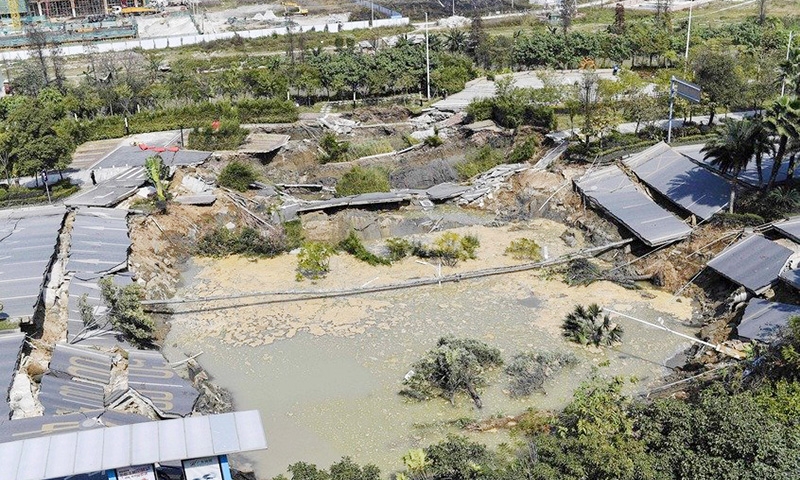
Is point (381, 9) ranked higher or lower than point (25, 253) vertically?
higher

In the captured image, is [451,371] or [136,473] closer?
[136,473]

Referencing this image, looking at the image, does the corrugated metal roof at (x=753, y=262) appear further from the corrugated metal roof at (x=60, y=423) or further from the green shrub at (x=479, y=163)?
the corrugated metal roof at (x=60, y=423)

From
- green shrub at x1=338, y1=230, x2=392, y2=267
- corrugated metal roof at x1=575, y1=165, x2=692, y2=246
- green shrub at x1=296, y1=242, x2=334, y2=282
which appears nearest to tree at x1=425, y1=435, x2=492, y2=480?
green shrub at x1=296, y1=242, x2=334, y2=282

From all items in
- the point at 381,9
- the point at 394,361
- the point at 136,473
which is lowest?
the point at 394,361

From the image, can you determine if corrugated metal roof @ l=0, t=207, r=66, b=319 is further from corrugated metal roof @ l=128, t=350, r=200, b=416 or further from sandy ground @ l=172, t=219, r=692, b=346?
sandy ground @ l=172, t=219, r=692, b=346

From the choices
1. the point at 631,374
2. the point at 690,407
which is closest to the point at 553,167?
the point at 631,374

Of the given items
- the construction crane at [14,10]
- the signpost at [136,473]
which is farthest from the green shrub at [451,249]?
the construction crane at [14,10]

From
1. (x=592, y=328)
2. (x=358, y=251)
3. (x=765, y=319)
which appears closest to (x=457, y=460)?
(x=592, y=328)

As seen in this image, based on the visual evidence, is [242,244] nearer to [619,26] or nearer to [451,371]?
[451,371]
